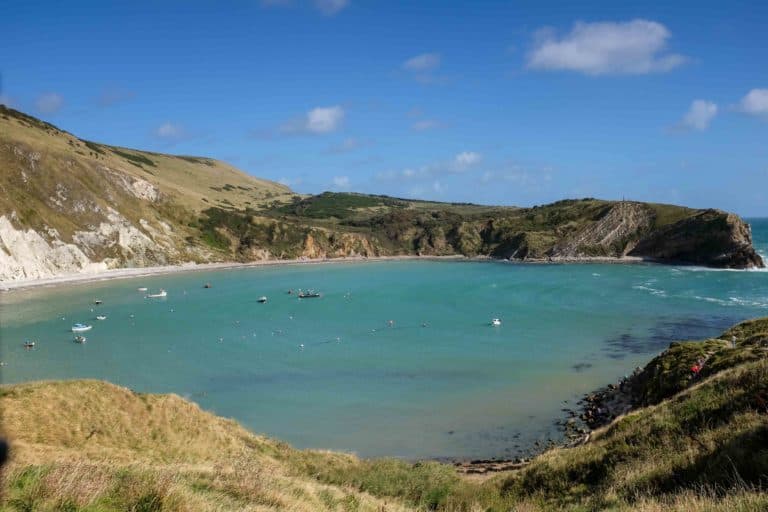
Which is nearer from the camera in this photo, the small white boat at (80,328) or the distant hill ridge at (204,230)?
the small white boat at (80,328)

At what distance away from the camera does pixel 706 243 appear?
128875 millimetres

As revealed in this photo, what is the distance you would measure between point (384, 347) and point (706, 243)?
10716cm

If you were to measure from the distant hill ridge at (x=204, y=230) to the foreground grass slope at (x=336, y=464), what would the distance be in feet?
313

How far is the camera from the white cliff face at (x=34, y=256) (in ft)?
320

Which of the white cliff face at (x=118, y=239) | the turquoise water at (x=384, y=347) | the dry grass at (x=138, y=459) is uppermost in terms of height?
the white cliff face at (x=118, y=239)

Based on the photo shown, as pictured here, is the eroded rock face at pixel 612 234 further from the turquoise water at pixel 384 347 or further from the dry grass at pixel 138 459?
the dry grass at pixel 138 459

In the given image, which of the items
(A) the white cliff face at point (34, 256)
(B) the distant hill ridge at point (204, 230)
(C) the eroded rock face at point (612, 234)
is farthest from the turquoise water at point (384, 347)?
→ (C) the eroded rock face at point (612, 234)

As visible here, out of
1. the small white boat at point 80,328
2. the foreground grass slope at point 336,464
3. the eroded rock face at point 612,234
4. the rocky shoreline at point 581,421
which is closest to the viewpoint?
the foreground grass slope at point 336,464

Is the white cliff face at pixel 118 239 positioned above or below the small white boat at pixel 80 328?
above

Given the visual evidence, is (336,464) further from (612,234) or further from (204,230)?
(612,234)

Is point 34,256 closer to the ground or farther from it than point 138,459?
farther from it

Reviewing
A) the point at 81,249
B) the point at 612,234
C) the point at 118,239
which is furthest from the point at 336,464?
the point at 612,234

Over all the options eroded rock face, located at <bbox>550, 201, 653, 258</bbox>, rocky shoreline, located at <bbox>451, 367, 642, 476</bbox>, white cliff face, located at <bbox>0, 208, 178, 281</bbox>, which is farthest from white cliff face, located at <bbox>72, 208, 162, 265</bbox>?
rocky shoreline, located at <bbox>451, 367, 642, 476</bbox>

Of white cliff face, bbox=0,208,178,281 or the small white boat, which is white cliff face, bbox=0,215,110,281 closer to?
white cliff face, bbox=0,208,178,281
